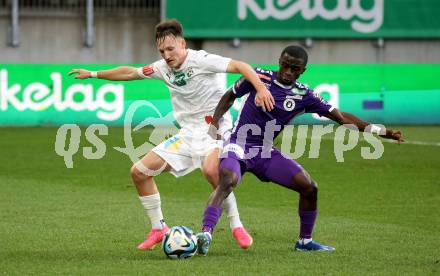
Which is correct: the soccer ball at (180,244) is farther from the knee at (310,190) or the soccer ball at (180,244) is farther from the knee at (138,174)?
the knee at (310,190)

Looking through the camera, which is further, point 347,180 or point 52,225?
point 347,180

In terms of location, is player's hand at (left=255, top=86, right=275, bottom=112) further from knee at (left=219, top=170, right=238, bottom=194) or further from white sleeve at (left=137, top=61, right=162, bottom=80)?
white sleeve at (left=137, top=61, right=162, bottom=80)

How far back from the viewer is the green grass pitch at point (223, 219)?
929cm

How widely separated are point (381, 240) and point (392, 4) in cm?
2181

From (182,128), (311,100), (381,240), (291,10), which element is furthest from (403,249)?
(291,10)

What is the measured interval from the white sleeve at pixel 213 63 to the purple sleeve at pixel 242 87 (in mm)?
209

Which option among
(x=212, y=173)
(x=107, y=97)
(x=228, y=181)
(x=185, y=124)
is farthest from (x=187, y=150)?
(x=107, y=97)

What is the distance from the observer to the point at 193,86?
10.4 metres

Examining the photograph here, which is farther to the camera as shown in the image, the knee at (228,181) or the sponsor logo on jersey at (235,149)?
the sponsor logo on jersey at (235,149)

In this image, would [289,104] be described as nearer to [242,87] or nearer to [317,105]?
[317,105]

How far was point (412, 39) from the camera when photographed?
33000 millimetres

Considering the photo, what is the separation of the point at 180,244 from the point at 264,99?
1407 millimetres

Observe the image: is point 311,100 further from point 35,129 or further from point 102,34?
point 102,34

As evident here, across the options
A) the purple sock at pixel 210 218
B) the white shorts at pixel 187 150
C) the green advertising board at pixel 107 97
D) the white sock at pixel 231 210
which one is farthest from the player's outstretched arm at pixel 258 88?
the green advertising board at pixel 107 97
